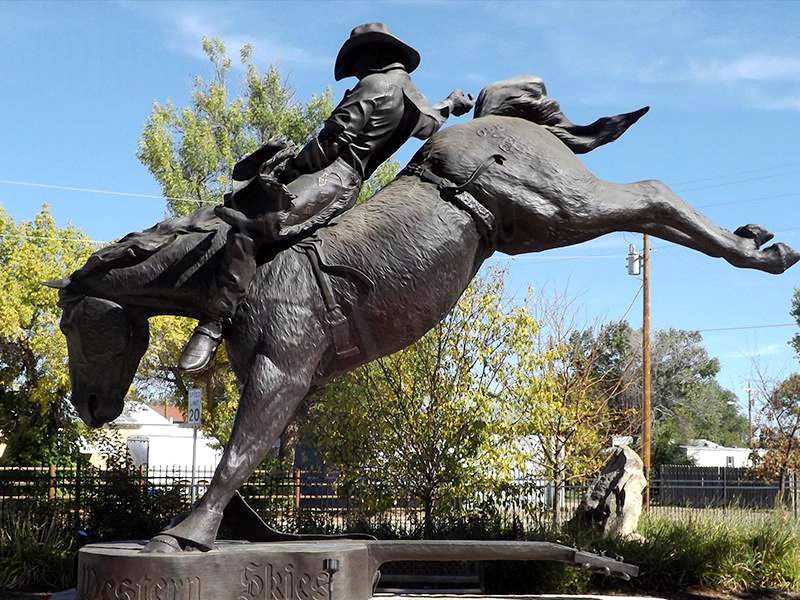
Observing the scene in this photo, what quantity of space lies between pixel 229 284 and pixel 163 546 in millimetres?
1290

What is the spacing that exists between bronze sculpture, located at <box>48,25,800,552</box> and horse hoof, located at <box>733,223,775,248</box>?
9cm

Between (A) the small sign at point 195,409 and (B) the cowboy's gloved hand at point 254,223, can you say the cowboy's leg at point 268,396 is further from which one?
(A) the small sign at point 195,409

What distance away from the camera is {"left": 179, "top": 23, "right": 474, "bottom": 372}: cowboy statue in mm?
4551

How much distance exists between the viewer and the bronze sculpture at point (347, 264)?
4.58 metres

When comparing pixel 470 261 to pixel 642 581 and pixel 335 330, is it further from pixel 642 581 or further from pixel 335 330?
pixel 642 581

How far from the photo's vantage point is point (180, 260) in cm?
478

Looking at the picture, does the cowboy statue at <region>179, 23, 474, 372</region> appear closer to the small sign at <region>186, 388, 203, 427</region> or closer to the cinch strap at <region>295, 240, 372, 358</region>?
the cinch strap at <region>295, 240, 372, 358</region>

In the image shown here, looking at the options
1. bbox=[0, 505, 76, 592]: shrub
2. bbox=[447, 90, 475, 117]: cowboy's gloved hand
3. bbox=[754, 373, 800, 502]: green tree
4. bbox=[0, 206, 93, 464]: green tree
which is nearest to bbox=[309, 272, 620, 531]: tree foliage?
bbox=[0, 505, 76, 592]: shrub

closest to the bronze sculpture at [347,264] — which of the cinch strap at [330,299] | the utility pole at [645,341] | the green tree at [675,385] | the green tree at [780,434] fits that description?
the cinch strap at [330,299]

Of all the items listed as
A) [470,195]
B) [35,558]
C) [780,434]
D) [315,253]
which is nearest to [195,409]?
[35,558]

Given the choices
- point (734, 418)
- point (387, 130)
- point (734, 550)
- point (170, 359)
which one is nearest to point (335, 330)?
→ point (387, 130)

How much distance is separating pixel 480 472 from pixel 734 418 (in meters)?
55.3

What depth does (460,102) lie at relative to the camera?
5.52 metres

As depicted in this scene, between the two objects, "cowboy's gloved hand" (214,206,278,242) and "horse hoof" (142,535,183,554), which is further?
"cowboy's gloved hand" (214,206,278,242)
